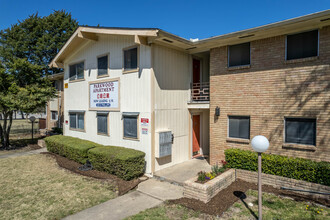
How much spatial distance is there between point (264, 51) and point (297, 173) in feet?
15.5

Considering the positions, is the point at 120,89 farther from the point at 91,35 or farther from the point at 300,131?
the point at 300,131

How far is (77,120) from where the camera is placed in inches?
536

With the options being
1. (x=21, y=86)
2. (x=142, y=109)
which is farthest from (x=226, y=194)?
(x=21, y=86)

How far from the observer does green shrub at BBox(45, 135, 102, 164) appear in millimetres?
10595

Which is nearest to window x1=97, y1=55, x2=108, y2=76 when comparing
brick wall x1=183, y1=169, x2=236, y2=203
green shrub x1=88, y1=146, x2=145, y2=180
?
green shrub x1=88, y1=146, x2=145, y2=180

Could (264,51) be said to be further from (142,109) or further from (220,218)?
(220,218)

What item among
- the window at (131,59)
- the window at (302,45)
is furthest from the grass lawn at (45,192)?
the window at (302,45)

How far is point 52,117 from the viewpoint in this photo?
903 inches

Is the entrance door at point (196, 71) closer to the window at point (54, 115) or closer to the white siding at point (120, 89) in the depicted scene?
the white siding at point (120, 89)

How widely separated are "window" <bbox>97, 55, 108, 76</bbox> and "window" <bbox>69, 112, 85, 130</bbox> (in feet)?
10.4

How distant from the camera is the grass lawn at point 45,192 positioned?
6.08 meters

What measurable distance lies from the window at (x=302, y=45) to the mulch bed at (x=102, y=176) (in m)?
7.72

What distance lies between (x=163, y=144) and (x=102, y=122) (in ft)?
14.0

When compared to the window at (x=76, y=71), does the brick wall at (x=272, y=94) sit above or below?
below
